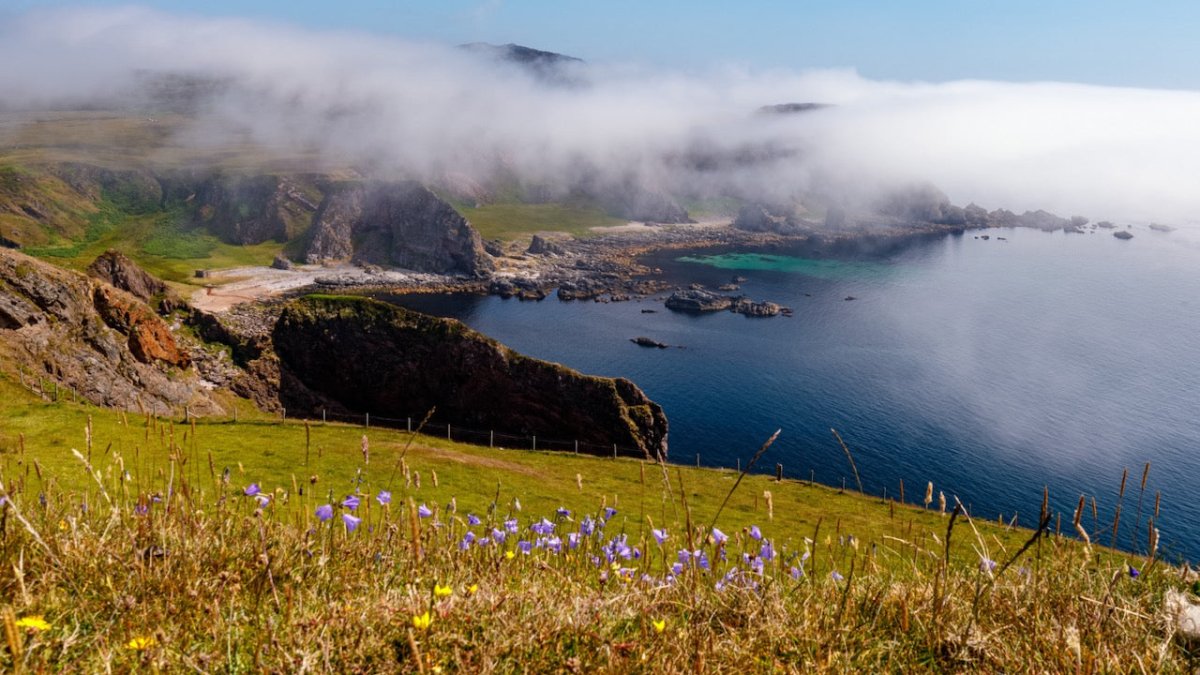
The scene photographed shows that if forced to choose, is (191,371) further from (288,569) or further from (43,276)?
(288,569)

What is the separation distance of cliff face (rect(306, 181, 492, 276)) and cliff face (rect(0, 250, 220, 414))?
134 meters

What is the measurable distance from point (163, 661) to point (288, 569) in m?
1.63

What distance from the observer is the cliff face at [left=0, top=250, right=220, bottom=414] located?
3619 centimetres

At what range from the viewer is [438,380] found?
56312 mm

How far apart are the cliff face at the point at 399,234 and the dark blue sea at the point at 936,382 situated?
3196 centimetres

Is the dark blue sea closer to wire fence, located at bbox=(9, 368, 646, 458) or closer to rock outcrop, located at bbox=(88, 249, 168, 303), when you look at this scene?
wire fence, located at bbox=(9, 368, 646, 458)

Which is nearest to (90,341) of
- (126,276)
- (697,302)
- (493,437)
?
(493,437)

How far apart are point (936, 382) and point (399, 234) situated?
492ft

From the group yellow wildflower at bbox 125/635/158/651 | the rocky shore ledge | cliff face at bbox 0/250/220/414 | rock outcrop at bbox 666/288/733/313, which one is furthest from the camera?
the rocky shore ledge

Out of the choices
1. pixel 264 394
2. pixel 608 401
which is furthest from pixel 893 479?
pixel 264 394

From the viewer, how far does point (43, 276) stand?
39438mm

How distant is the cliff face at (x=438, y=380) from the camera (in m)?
54.8

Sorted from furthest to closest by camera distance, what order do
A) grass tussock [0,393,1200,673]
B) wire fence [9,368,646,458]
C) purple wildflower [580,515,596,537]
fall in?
wire fence [9,368,646,458] < purple wildflower [580,515,596,537] < grass tussock [0,393,1200,673]

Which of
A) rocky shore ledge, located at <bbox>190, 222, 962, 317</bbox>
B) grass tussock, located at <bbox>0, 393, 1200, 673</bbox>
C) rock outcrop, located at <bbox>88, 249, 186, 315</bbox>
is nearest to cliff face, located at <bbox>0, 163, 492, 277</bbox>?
rocky shore ledge, located at <bbox>190, 222, 962, 317</bbox>
